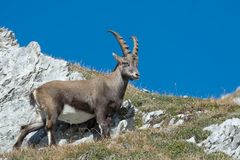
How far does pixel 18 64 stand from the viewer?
95.9ft

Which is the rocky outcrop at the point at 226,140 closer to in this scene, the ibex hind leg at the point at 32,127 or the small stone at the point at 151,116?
the small stone at the point at 151,116

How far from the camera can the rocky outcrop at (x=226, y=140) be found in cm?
2017

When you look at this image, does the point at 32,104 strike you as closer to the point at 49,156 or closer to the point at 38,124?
the point at 38,124

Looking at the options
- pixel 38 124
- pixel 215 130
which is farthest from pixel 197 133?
pixel 38 124

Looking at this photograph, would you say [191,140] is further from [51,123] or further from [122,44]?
[122,44]

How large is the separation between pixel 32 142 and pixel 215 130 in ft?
24.6

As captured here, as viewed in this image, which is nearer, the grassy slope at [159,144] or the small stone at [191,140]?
the grassy slope at [159,144]

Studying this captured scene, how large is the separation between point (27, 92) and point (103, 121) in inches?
175

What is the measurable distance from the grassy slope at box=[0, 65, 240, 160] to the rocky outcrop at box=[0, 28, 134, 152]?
2185 millimetres

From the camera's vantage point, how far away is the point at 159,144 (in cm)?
2061

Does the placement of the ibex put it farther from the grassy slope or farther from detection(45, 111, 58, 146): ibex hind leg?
the grassy slope

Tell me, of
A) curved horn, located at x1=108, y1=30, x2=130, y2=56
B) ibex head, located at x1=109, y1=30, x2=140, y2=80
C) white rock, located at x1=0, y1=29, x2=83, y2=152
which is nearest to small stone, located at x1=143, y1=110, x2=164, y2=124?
ibex head, located at x1=109, y1=30, x2=140, y2=80

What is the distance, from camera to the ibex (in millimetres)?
24516

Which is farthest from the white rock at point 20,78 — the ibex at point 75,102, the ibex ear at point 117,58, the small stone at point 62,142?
the ibex ear at point 117,58
